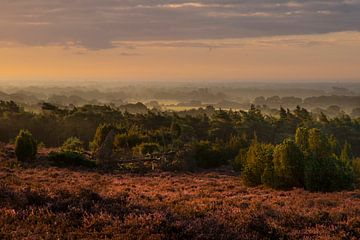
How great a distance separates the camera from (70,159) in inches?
1383

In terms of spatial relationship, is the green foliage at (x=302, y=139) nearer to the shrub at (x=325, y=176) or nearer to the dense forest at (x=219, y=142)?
the dense forest at (x=219, y=142)

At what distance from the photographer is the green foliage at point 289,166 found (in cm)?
2306

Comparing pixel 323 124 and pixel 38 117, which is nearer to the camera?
pixel 38 117

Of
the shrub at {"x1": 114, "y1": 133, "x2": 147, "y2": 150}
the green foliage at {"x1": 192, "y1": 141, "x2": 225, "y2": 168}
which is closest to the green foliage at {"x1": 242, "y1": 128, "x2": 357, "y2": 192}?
the green foliage at {"x1": 192, "y1": 141, "x2": 225, "y2": 168}

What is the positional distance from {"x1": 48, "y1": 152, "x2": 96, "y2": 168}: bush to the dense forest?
150mm

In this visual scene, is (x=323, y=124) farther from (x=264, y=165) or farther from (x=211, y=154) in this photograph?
(x=264, y=165)

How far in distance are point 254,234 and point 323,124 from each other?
3394 inches

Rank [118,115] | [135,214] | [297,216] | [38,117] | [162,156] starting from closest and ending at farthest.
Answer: [135,214], [297,216], [162,156], [38,117], [118,115]

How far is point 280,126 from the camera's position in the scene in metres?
87.6

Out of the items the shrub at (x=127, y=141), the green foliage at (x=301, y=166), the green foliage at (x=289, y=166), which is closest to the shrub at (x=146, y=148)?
the shrub at (x=127, y=141)

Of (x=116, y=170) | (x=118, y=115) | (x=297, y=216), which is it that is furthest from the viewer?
(x=118, y=115)

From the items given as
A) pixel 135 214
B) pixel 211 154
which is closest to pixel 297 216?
pixel 135 214

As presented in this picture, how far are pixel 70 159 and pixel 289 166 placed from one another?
19709 millimetres

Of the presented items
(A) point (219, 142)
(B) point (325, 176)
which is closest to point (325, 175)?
(B) point (325, 176)
